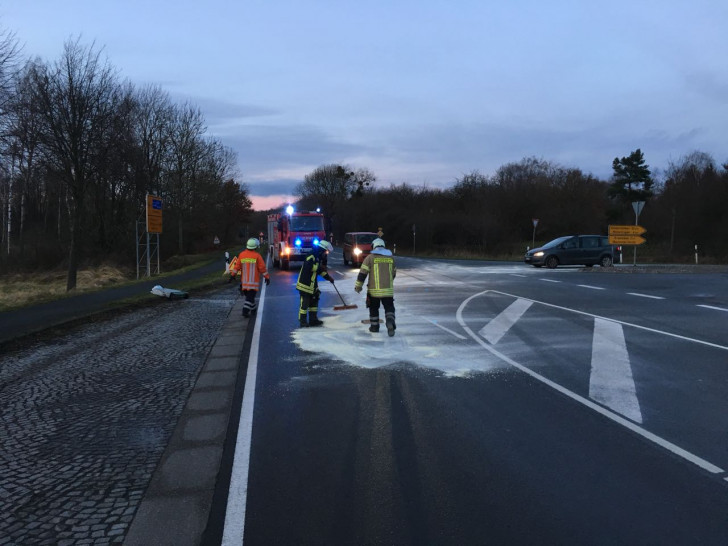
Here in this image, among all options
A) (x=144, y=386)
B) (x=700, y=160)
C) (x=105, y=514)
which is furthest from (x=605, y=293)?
(x=700, y=160)

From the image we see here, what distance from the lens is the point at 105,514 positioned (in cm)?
341

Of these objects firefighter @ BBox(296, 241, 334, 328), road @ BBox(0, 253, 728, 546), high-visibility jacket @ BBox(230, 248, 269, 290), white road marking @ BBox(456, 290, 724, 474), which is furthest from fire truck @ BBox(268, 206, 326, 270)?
white road marking @ BBox(456, 290, 724, 474)

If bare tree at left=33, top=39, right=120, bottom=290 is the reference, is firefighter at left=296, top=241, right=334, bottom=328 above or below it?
below

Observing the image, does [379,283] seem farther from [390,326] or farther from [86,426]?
[86,426]

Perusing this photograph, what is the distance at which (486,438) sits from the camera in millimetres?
4605

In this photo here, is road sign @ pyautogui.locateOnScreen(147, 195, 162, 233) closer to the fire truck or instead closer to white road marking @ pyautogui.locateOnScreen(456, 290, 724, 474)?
the fire truck

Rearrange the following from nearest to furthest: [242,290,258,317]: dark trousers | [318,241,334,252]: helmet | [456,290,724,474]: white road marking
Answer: [456,290,724,474]: white road marking
[318,241,334,252]: helmet
[242,290,258,317]: dark trousers

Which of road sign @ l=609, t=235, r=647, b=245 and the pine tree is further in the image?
the pine tree

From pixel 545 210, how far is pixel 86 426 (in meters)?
62.3

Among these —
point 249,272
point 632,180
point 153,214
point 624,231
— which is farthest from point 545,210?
point 249,272

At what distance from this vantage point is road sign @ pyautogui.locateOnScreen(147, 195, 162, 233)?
2508 centimetres

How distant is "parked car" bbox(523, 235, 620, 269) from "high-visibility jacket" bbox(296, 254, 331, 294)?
66.2 feet

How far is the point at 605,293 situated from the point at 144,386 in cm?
1354

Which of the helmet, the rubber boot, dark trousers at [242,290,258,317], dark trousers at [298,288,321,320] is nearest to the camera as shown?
the rubber boot
